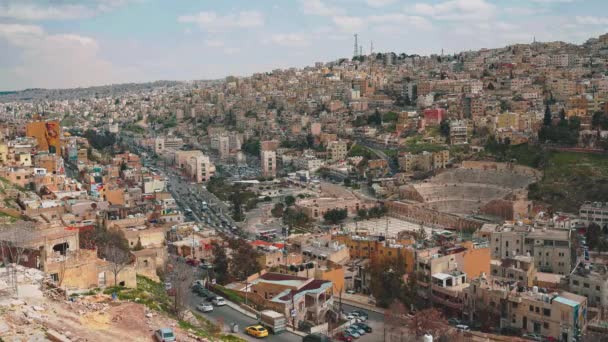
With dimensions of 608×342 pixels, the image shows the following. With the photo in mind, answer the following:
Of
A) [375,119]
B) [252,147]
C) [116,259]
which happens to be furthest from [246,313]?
[252,147]

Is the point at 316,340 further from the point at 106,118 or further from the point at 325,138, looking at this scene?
the point at 106,118

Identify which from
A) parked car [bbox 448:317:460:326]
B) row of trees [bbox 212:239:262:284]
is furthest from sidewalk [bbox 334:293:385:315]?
row of trees [bbox 212:239:262:284]

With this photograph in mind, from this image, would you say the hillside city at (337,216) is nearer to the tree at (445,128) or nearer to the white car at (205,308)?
the white car at (205,308)

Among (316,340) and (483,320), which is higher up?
(316,340)

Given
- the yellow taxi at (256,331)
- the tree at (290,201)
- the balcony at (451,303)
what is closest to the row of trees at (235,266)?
the balcony at (451,303)

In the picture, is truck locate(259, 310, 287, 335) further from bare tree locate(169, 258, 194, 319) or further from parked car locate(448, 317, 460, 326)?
parked car locate(448, 317, 460, 326)

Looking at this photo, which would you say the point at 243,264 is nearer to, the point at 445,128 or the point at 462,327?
the point at 462,327

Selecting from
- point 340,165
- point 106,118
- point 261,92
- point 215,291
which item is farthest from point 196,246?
Answer: point 106,118
